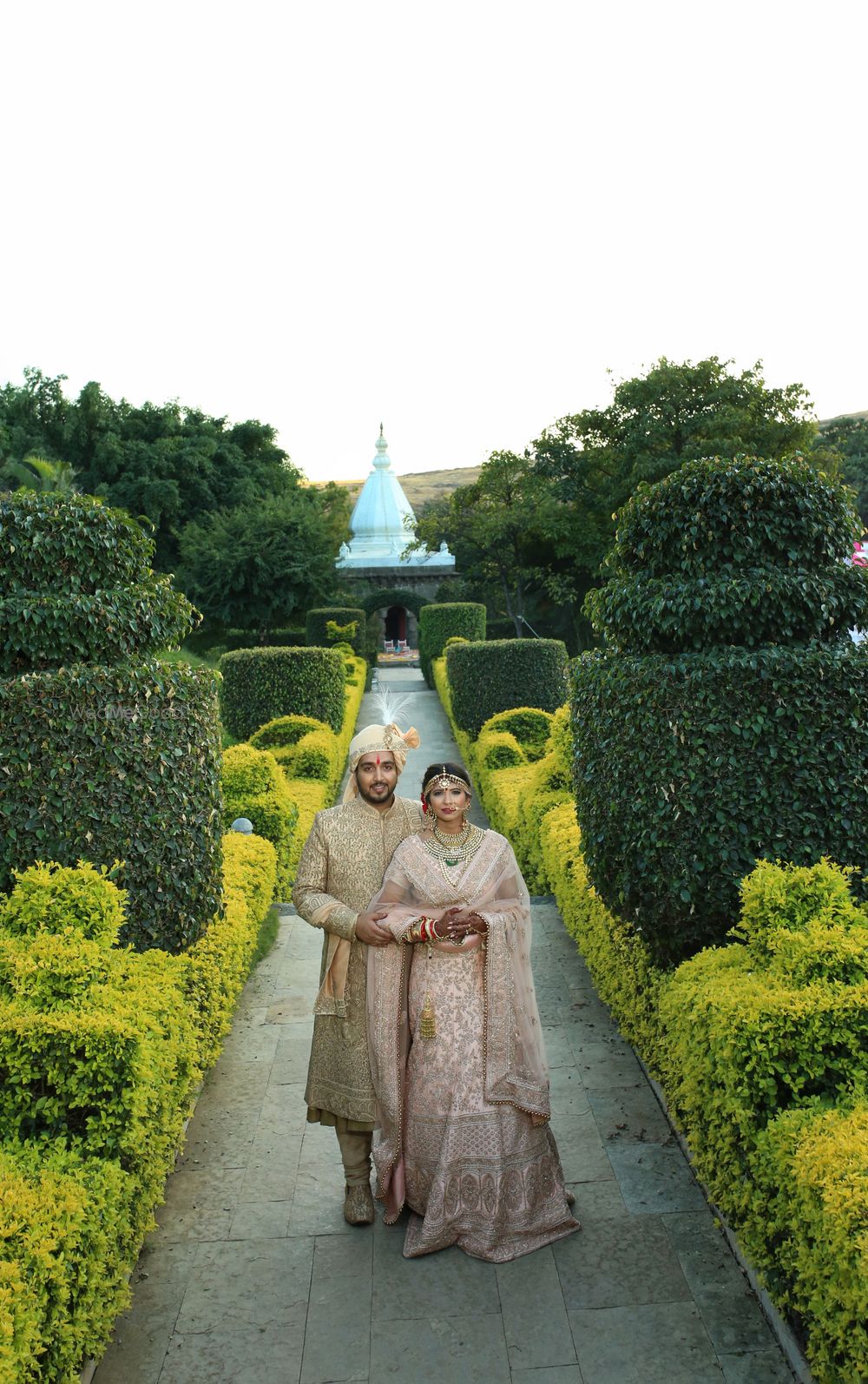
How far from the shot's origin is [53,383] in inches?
1768

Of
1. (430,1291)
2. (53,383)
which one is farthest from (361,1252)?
(53,383)

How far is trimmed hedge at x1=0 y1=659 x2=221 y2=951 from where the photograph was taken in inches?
206

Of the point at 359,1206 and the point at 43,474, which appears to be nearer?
the point at 359,1206

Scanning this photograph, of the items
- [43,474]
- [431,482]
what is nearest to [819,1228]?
[43,474]

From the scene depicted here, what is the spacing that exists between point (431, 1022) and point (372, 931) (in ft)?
1.37

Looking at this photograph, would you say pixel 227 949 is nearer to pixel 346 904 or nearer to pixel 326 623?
pixel 346 904

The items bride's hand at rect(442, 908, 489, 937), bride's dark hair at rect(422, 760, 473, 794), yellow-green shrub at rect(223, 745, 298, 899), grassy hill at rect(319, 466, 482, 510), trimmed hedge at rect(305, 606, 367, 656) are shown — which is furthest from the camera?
grassy hill at rect(319, 466, 482, 510)

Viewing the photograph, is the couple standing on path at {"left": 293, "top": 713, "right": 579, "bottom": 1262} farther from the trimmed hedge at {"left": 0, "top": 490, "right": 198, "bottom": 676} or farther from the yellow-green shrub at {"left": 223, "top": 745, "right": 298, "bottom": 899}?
the yellow-green shrub at {"left": 223, "top": 745, "right": 298, "bottom": 899}

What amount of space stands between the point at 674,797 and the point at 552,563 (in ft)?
114

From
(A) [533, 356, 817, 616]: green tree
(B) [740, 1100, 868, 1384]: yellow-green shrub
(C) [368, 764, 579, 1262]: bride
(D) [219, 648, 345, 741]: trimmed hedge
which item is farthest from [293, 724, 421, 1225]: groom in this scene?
(A) [533, 356, 817, 616]: green tree

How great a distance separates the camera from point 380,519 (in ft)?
168

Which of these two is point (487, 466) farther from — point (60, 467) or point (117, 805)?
point (117, 805)

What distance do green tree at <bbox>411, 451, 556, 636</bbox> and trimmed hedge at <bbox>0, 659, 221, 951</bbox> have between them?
103 ft

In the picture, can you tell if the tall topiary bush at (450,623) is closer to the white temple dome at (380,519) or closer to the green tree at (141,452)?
the green tree at (141,452)
